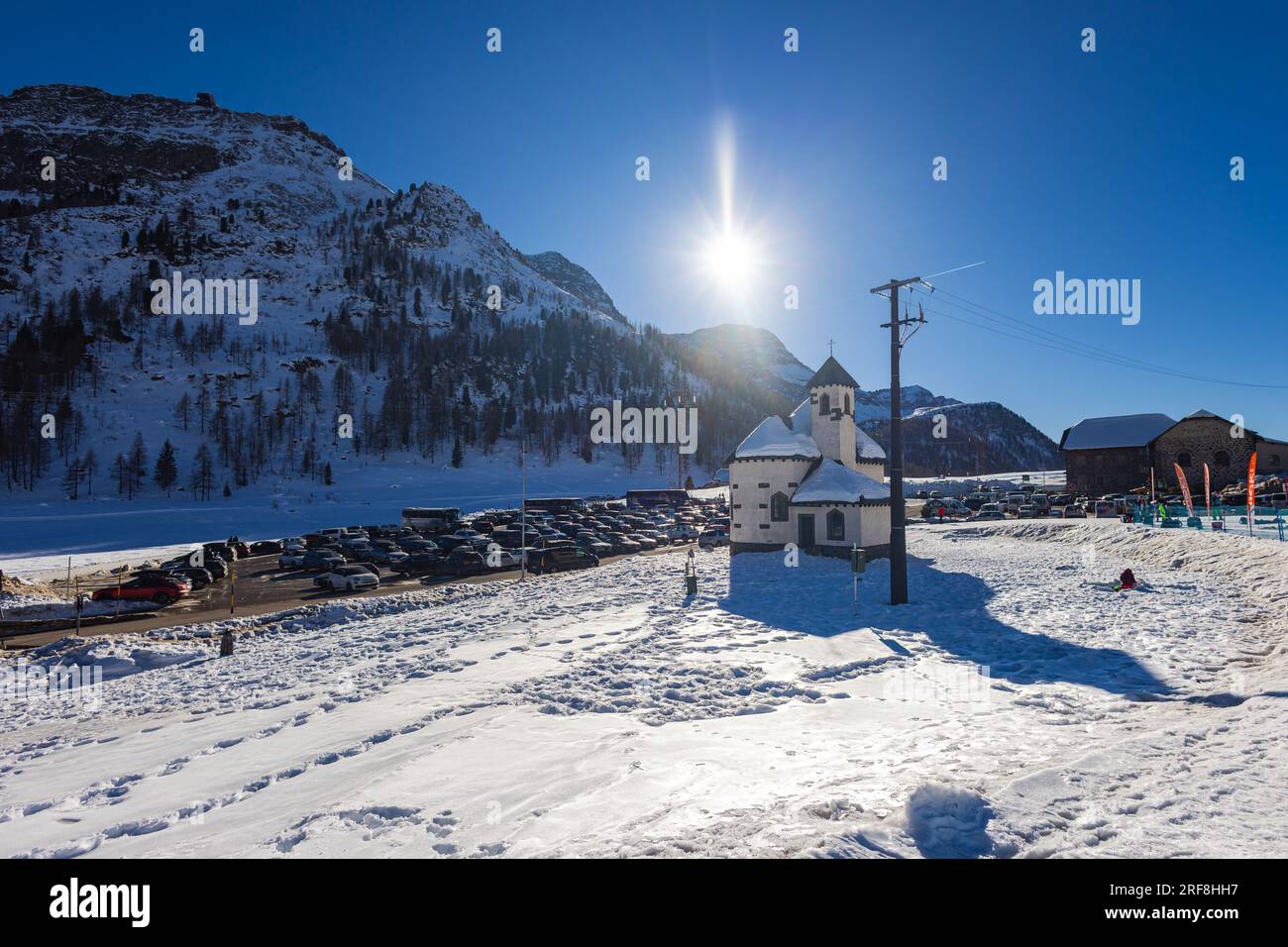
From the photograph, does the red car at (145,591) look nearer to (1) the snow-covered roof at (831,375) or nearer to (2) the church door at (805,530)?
(2) the church door at (805,530)

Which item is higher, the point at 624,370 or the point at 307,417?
the point at 624,370

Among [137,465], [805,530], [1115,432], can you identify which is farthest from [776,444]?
[137,465]

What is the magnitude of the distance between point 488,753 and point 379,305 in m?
174

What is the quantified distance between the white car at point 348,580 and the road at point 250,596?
47 centimetres

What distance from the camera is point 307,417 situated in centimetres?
12212

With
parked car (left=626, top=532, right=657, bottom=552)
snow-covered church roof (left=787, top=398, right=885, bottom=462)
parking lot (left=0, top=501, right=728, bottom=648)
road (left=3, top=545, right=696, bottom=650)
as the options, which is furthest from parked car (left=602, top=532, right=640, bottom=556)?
snow-covered church roof (left=787, top=398, right=885, bottom=462)

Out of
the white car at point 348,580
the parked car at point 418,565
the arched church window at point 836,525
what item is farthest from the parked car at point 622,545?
the white car at point 348,580

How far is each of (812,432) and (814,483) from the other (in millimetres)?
5143

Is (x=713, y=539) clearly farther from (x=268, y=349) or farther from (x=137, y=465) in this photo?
(x=268, y=349)

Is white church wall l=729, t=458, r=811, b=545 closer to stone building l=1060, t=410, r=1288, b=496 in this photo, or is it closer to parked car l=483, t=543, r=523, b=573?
parked car l=483, t=543, r=523, b=573
